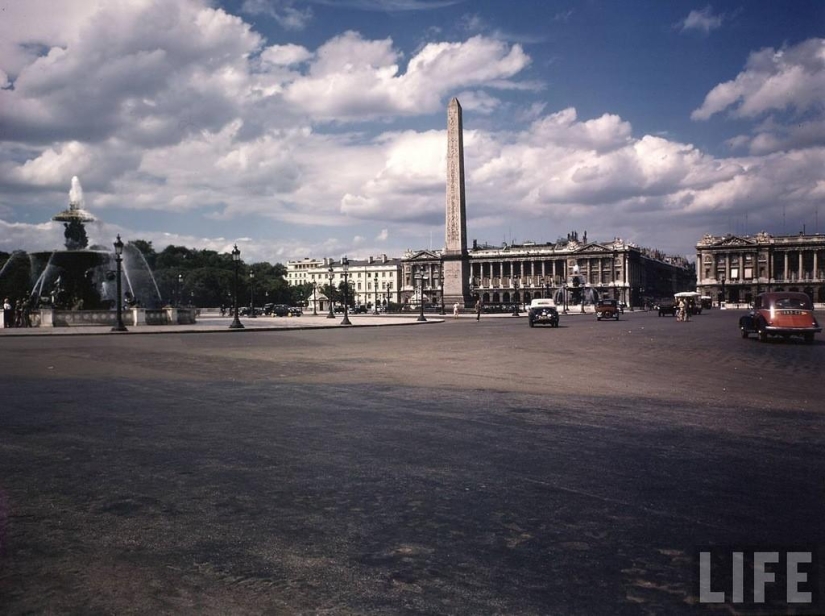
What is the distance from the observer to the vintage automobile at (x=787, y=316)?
2302 centimetres

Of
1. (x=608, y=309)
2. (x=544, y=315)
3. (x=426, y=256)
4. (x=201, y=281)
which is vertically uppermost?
(x=426, y=256)

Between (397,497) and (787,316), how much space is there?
74.5 feet

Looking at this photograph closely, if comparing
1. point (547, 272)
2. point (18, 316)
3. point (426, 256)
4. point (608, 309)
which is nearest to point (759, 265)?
point (547, 272)

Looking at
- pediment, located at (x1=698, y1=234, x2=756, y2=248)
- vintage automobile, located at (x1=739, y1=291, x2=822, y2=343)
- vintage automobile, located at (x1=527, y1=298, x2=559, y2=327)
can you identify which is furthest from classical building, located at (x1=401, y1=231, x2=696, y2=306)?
vintage automobile, located at (x1=739, y1=291, x2=822, y2=343)

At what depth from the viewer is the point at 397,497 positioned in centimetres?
497

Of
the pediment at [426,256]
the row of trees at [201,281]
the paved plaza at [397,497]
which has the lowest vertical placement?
the paved plaza at [397,497]

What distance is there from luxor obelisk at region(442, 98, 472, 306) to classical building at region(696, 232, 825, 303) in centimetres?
8984

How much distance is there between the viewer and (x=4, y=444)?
6941 millimetres

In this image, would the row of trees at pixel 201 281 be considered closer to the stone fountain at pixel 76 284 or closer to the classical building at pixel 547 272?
the classical building at pixel 547 272

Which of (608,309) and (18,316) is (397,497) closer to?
(18,316)

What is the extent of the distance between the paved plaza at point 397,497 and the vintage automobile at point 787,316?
1406 centimetres

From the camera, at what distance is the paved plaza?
3.44 m

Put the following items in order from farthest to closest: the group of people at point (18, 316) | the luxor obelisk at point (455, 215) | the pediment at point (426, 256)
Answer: the pediment at point (426, 256) < the luxor obelisk at point (455, 215) < the group of people at point (18, 316)

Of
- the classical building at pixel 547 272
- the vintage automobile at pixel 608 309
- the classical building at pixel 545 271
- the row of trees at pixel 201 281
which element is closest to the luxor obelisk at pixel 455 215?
the vintage automobile at pixel 608 309
